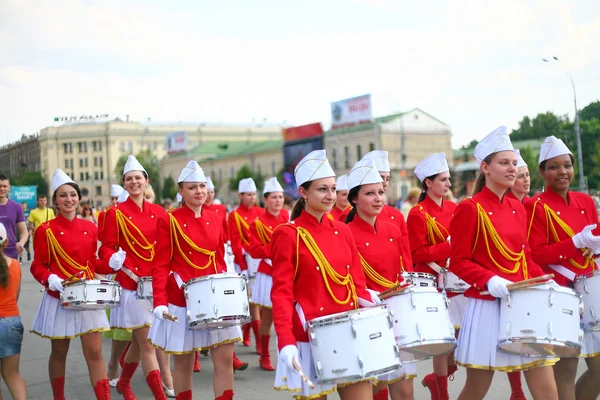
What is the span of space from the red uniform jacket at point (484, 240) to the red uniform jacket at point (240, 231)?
6.01m

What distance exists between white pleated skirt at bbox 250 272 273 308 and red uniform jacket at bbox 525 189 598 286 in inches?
177

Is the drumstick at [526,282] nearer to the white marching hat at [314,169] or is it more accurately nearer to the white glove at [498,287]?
the white glove at [498,287]

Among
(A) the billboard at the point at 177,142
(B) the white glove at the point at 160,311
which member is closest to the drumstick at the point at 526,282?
(B) the white glove at the point at 160,311

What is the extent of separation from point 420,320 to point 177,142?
453ft

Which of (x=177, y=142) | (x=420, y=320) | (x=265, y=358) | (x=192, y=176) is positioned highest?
(x=177, y=142)

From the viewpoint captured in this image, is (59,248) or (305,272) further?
(59,248)

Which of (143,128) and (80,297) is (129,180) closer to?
(80,297)

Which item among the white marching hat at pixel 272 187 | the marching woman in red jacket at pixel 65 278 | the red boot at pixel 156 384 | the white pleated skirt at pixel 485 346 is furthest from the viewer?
the white marching hat at pixel 272 187

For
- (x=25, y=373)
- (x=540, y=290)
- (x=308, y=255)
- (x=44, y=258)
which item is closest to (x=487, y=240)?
(x=540, y=290)

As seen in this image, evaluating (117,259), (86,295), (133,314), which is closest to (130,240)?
(117,259)

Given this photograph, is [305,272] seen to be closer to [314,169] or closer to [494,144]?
[314,169]

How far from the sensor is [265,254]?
9922 mm

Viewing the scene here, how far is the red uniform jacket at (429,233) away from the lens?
7.34 metres

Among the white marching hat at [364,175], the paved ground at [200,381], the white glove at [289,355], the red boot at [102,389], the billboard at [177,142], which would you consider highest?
the billboard at [177,142]
